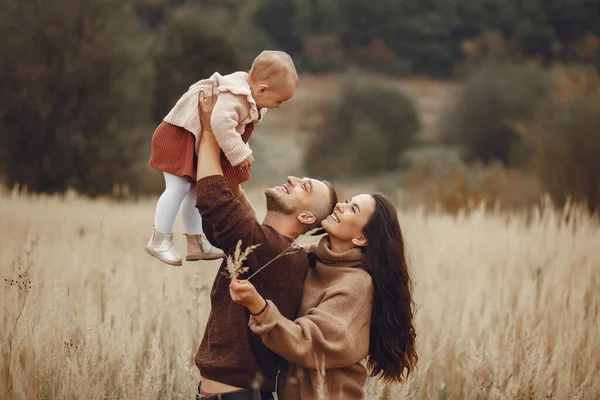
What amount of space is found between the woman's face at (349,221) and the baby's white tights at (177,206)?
2.26ft

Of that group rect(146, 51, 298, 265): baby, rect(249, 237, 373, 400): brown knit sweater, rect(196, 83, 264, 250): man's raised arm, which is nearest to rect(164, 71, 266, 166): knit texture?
rect(146, 51, 298, 265): baby

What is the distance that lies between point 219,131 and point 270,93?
33cm

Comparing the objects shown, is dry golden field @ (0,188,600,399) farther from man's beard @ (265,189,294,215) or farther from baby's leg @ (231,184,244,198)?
baby's leg @ (231,184,244,198)

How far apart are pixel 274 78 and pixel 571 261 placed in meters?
4.42

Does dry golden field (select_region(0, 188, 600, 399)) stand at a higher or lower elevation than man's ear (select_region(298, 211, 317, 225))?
lower

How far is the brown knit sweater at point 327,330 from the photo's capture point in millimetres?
3117

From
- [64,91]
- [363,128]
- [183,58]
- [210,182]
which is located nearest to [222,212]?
[210,182]

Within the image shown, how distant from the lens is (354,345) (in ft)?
10.7

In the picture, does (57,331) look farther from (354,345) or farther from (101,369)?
(354,345)

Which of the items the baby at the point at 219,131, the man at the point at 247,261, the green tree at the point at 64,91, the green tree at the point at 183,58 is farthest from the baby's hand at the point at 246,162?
the green tree at the point at 183,58

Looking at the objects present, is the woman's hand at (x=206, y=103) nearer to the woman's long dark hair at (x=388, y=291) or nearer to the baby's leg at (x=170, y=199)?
the baby's leg at (x=170, y=199)

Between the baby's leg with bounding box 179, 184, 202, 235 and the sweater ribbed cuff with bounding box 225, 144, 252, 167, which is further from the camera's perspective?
the baby's leg with bounding box 179, 184, 202, 235

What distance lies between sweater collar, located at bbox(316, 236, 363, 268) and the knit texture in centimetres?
52

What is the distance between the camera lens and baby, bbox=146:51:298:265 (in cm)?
341
